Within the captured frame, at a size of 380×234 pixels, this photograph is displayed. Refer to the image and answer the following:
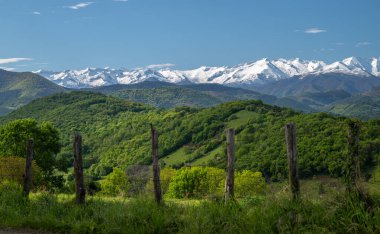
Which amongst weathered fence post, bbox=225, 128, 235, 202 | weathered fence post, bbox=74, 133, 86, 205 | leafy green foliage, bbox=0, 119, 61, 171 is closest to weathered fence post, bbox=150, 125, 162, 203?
weathered fence post, bbox=225, 128, 235, 202

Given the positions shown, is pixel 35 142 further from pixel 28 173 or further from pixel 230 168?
pixel 230 168

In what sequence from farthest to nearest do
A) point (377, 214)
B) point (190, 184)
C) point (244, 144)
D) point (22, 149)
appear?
point (244, 144), point (190, 184), point (22, 149), point (377, 214)

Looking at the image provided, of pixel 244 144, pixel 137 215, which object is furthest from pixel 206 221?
pixel 244 144

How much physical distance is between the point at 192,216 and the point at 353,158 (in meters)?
5.22

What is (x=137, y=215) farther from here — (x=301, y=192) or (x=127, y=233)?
(x=301, y=192)

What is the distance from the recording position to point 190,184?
75.8 metres

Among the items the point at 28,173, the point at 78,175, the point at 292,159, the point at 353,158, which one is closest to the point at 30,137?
the point at 28,173

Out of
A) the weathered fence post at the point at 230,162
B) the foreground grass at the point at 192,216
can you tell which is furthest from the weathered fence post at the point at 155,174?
the weathered fence post at the point at 230,162

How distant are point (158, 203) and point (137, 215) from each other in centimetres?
123

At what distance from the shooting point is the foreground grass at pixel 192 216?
1240cm

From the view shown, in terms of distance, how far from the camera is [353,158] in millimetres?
13023

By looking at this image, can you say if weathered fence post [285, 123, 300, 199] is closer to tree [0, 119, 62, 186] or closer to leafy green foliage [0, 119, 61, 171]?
tree [0, 119, 62, 186]

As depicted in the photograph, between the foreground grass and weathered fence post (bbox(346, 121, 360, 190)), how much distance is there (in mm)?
565

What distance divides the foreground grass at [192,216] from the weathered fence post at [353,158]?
0.56 meters
